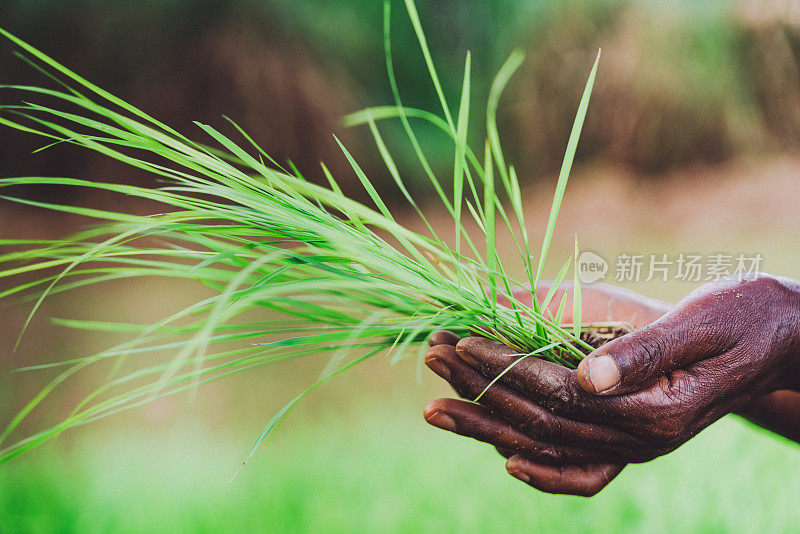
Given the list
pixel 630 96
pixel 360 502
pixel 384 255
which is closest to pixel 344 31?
pixel 630 96

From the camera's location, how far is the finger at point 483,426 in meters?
0.65

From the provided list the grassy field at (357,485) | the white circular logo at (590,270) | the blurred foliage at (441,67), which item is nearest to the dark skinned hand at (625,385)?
the white circular logo at (590,270)

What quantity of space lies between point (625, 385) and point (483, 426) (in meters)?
0.16

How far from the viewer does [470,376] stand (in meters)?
0.63

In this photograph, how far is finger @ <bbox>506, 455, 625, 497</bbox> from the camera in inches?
26.7

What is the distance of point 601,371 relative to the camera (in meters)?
0.56

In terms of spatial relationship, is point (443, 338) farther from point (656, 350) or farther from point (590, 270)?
point (590, 270)

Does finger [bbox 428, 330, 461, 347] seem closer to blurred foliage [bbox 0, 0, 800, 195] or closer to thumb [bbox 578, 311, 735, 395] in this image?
thumb [bbox 578, 311, 735, 395]

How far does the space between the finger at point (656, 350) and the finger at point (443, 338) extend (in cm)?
16

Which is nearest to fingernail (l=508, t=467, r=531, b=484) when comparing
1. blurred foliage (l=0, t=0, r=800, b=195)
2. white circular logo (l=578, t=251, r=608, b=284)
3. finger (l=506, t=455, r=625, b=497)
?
finger (l=506, t=455, r=625, b=497)

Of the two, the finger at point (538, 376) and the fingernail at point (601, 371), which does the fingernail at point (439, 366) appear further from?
the fingernail at point (601, 371)

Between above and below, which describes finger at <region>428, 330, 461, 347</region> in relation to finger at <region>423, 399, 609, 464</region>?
above

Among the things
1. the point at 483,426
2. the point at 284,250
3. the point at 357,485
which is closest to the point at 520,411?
the point at 483,426

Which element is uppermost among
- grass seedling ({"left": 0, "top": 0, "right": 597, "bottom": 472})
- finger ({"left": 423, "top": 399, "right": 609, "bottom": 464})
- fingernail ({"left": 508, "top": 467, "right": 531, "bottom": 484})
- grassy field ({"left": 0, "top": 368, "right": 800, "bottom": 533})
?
grass seedling ({"left": 0, "top": 0, "right": 597, "bottom": 472})
